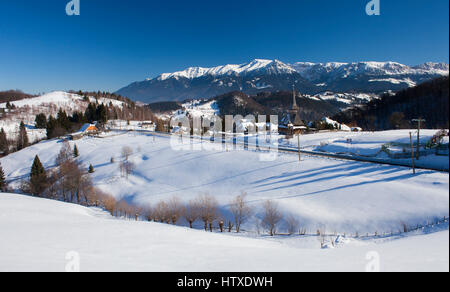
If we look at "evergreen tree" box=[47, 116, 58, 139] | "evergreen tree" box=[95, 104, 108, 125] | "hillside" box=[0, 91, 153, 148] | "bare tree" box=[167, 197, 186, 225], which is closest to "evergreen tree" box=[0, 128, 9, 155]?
"evergreen tree" box=[47, 116, 58, 139]

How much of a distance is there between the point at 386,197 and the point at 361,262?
19.6 ft

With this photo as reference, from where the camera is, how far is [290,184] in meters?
20.2

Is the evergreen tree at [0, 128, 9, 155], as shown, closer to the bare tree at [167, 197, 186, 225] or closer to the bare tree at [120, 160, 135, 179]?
the bare tree at [120, 160, 135, 179]

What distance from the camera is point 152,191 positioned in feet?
80.6

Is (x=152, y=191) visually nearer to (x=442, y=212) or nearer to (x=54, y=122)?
(x=442, y=212)

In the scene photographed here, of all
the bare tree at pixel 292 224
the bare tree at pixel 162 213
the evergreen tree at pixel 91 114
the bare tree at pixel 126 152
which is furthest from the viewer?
the evergreen tree at pixel 91 114

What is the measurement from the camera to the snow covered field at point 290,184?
647 centimetres

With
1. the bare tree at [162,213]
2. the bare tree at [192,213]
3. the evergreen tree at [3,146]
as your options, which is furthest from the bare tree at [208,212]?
the evergreen tree at [3,146]

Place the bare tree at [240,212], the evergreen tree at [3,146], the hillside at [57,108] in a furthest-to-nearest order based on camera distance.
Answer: the hillside at [57,108] → the evergreen tree at [3,146] → the bare tree at [240,212]

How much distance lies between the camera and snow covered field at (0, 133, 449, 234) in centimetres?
647

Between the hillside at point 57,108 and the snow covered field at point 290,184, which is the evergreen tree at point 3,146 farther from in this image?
the snow covered field at point 290,184

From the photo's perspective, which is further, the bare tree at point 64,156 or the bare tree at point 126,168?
the bare tree at point 64,156

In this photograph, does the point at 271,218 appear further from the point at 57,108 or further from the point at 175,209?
the point at 57,108
